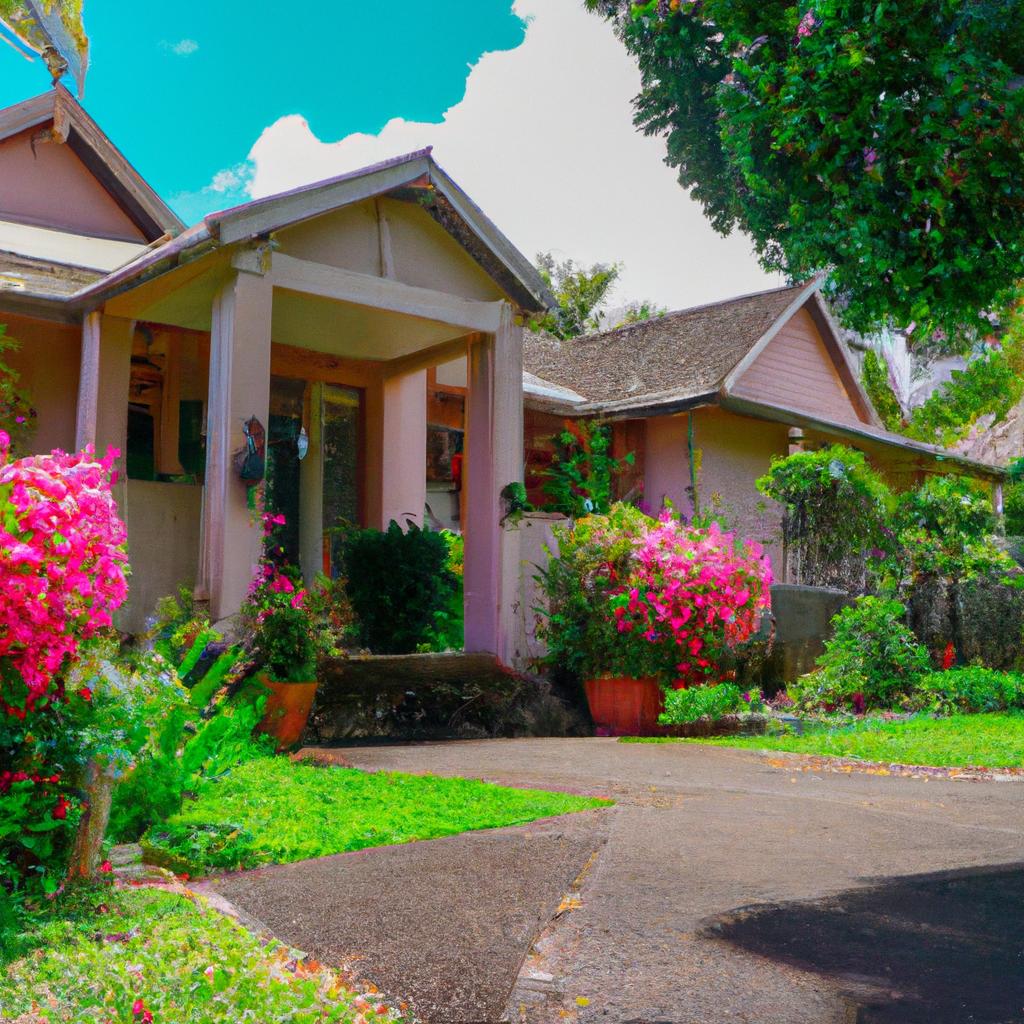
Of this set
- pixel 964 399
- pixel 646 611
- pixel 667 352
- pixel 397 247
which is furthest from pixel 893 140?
pixel 964 399

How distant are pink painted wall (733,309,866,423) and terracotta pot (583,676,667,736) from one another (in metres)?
8.18

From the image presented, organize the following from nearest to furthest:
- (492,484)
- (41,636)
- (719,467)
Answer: (41,636)
(492,484)
(719,467)

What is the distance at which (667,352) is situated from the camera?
17906 mm

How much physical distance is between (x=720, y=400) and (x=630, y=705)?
6505mm

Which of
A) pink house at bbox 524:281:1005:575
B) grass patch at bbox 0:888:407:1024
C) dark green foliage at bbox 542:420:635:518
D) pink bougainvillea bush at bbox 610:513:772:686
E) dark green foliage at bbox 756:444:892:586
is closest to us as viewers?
grass patch at bbox 0:888:407:1024

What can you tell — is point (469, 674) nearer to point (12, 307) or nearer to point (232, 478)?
point (232, 478)

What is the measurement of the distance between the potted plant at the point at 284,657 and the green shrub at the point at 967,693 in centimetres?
583

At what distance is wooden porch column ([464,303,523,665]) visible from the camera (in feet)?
33.4

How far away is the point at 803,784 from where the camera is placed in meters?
6.73

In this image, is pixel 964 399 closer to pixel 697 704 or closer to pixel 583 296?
pixel 583 296

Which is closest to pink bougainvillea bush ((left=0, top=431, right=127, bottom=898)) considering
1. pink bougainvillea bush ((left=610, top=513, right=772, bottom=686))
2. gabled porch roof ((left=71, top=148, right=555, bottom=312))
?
gabled porch roof ((left=71, top=148, right=555, bottom=312))

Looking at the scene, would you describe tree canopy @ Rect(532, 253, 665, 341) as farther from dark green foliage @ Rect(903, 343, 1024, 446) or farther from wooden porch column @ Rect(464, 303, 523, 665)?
wooden porch column @ Rect(464, 303, 523, 665)

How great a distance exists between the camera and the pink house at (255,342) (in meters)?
8.86

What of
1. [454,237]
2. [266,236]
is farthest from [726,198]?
[266,236]
